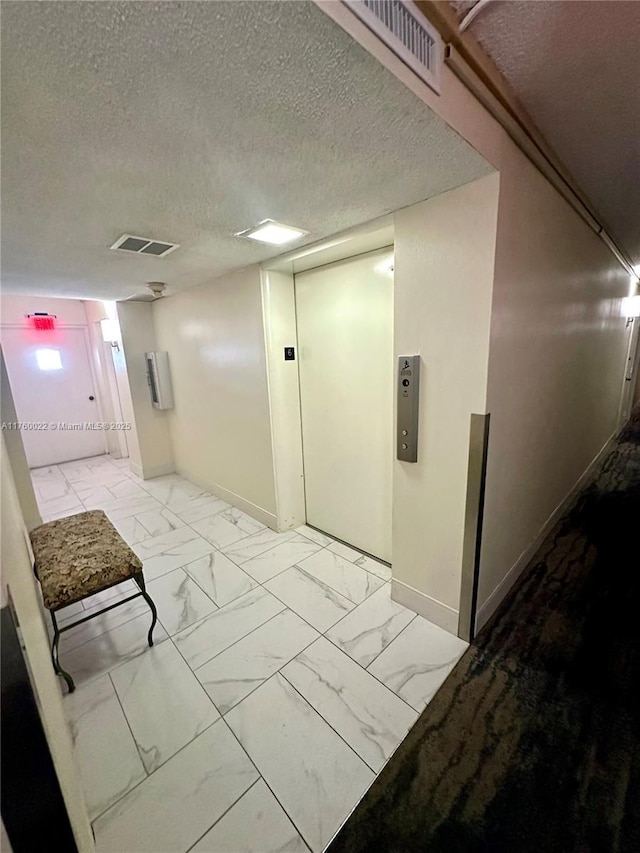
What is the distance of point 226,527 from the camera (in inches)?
124

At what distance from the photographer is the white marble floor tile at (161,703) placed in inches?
54.8

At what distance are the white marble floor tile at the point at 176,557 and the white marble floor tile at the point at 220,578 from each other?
8 centimetres

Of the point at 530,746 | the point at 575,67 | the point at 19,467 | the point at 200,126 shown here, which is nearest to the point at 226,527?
the point at 19,467

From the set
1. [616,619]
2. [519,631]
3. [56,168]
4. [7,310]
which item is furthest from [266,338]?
[7,310]

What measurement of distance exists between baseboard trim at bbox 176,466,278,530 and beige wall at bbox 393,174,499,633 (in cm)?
138

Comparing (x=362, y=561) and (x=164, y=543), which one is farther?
(x=164, y=543)

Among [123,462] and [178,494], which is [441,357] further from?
[123,462]

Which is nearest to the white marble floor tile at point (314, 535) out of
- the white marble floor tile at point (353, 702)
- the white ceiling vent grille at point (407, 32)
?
the white marble floor tile at point (353, 702)

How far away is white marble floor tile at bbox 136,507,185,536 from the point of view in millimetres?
3157

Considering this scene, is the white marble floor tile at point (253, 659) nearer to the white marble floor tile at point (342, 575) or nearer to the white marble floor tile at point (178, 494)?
the white marble floor tile at point (342, 575)

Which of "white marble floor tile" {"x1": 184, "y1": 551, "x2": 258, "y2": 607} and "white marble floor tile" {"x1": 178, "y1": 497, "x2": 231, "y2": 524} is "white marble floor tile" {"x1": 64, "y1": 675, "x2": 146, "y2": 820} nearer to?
"white marble floor tile" {"x1": 184, "y1": 551, "x2": 258, "y2": 607}

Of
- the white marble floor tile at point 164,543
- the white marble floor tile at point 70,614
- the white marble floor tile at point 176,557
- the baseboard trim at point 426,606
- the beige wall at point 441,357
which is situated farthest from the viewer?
the white marble floor tile at point 164,543

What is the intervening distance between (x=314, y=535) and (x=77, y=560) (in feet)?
5.70

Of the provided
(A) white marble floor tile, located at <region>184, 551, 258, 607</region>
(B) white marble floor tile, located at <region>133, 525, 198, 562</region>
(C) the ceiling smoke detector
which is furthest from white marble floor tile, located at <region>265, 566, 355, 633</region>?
(C) the ceiling smoke detector
